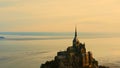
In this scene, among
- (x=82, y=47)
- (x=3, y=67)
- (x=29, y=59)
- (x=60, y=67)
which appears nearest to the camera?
(x=60, y=67)

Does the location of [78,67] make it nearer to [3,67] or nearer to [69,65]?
[69,65]

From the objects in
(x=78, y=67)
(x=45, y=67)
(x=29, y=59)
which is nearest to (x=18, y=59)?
(x=29, y=59)

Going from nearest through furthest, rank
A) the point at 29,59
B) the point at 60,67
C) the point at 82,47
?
the point at 60,67 → the point at 82,47 → the point at 29,59

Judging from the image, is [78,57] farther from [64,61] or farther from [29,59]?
[29,59]

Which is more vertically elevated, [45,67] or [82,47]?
[82,47]

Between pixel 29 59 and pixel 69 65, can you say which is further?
pixel 29 59

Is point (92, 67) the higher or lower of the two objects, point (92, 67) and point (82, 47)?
the lower

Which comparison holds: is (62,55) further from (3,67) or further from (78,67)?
(3,67)

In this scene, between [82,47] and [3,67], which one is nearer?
[82,47]

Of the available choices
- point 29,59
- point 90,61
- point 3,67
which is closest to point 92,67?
point 90,61
